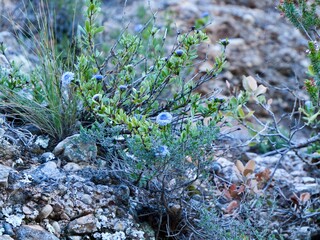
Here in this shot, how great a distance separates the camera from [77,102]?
2.86 metres

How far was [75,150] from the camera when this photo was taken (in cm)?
272

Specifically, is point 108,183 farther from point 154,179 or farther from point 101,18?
point 101,18

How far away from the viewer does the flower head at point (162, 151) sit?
7.87ft

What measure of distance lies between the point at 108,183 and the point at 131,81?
495 mm

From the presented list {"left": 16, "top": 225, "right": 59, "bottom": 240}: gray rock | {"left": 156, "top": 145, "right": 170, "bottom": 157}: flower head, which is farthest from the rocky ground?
{"left": 156, "top": 145, "right": 170, "bottom": 157}: flower head

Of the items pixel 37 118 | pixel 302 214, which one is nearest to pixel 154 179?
pixel 37 118

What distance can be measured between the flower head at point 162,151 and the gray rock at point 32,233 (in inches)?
19.4

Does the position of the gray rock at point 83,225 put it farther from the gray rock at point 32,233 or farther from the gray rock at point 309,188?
the gray rock at point 309,188

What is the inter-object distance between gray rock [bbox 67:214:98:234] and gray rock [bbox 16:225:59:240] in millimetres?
122

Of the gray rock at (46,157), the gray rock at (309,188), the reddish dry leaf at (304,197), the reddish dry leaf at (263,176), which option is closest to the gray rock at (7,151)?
the gray rock at (46,157)

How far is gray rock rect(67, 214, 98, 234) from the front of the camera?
241cm

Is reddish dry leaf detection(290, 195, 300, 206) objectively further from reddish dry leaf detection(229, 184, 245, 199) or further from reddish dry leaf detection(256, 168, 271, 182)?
reddish dry leaf detection(229, 184, 245, 199)

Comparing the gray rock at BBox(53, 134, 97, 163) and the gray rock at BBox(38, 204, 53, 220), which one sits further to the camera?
the gray rock at BBox(53, 134, 97, 163)

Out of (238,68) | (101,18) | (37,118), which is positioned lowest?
(238,68)
